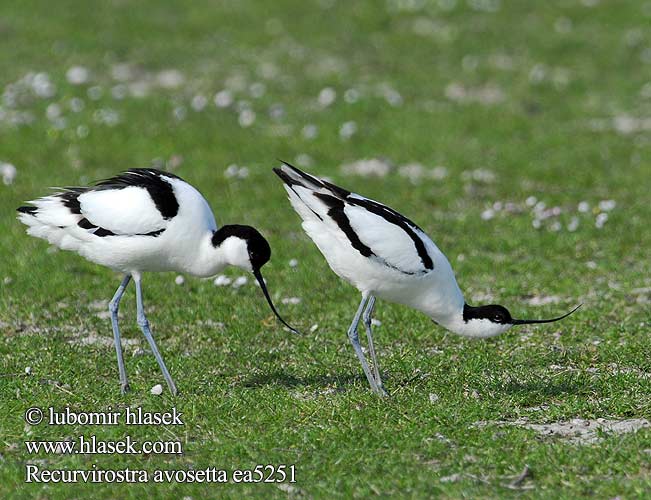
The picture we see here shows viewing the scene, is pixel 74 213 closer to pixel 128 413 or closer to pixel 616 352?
pixel 128 413

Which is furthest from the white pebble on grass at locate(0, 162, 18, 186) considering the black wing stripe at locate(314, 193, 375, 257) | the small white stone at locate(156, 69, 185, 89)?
the black wing stripe at locate(314, 193, 375, 257)

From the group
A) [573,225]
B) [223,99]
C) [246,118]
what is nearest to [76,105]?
[223,99]

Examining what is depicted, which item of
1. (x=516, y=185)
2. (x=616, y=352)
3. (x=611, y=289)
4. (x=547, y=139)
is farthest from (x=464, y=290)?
(x=547, y=139)

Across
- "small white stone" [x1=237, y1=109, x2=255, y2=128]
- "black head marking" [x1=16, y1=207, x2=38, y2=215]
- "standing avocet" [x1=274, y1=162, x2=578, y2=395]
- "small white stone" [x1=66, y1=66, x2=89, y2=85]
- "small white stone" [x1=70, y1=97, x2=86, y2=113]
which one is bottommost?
"standing avocet" [x1=274, y1=162, x2=578, y2=395]

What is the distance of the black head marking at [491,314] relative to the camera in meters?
7.30

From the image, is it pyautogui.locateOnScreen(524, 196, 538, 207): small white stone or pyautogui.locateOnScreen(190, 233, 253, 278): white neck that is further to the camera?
pyautogui.locateOnScreen(524, 196, 538, 207): small white stone

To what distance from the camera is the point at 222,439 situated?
6.55m

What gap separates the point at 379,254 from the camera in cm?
713

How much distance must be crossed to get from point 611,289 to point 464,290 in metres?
1.33

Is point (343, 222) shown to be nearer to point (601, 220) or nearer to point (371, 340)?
point (371, 340)

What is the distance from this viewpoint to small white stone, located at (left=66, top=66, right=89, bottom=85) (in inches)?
635

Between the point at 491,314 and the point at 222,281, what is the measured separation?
11.2 ft

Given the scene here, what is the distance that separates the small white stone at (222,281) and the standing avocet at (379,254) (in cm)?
278

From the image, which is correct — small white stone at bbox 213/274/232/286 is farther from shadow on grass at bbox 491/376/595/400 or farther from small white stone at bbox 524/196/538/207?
small white stone at bbox 524/196/538/207
